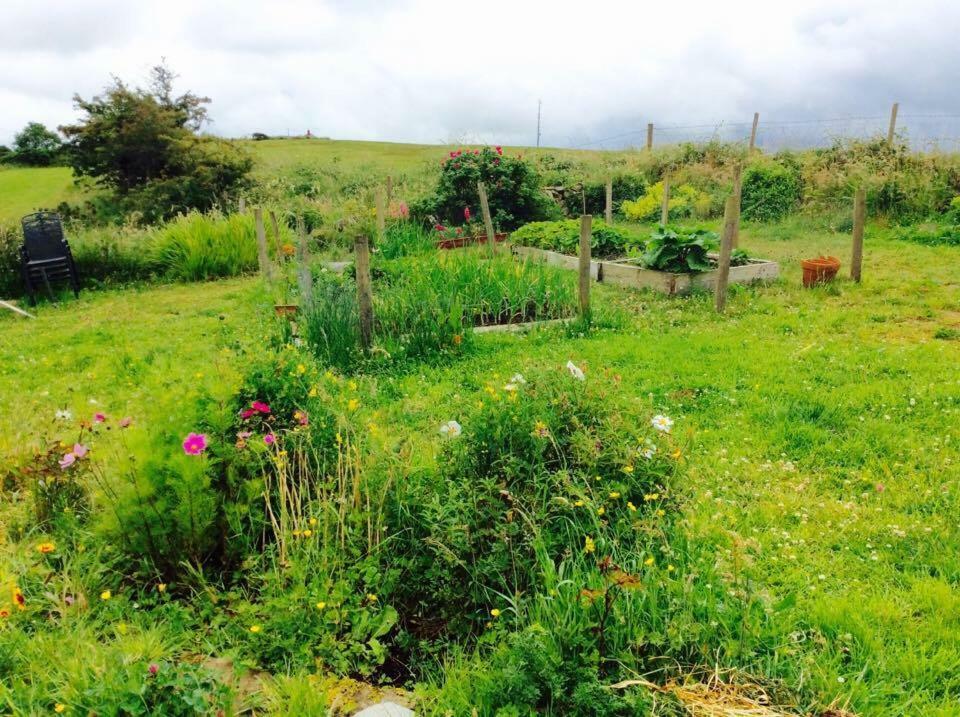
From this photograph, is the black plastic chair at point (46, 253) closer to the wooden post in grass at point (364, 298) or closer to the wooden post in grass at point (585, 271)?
the wooden post in grass at point (364, 298)

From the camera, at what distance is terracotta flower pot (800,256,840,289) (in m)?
8.40

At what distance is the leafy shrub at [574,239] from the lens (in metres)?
10.6

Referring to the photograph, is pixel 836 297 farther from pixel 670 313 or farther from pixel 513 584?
pixel 513 584

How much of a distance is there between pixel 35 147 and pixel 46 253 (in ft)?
100

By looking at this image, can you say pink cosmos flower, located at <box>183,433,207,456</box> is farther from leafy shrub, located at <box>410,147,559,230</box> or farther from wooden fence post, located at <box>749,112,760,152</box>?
wooden fence post, located at <box>749,112,760,152</box>

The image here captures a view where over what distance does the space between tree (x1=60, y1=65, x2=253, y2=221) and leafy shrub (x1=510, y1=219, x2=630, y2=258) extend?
10186 millimetres

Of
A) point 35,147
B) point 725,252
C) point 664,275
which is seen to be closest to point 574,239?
point 664,275

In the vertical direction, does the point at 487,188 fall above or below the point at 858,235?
above

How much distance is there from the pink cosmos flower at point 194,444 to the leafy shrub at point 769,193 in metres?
14.9

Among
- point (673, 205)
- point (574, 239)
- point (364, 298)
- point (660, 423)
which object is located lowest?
point (660, 423)

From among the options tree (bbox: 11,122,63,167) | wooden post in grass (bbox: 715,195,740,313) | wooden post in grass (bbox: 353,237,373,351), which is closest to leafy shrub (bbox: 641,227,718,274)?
wooden post in grass (bbox: 715,195,740,313)

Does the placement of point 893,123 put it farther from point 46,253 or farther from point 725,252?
Result: point 46,253

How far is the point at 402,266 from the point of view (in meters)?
8.02

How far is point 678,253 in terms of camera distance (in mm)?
8523
